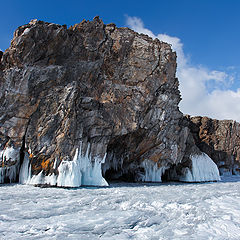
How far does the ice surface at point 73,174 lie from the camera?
1662cm

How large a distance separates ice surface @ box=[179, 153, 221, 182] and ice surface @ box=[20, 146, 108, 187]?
14090mm

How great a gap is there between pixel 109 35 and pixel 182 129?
49.6 feet

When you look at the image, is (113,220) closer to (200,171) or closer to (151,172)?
(151,172)

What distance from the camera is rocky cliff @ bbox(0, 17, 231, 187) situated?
714 inches

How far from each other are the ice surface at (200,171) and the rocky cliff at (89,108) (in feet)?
0.75

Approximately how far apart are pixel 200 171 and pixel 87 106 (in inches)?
739

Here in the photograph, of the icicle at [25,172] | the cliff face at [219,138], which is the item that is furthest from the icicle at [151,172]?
the cliff face at [219,138]

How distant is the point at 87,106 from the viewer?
805 inches

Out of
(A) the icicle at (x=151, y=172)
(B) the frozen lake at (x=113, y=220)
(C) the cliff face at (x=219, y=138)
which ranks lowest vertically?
(B) the frozen lake at (x=113, y=220)

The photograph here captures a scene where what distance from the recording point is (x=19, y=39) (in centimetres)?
1978

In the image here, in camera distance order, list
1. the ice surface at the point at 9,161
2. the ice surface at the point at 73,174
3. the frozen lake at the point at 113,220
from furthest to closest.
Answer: the ice surface at the point at 9,161, the ice surface at the point at 73,174, the frozen lake at the point at 113,220

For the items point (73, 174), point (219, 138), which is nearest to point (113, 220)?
point (73, 174)

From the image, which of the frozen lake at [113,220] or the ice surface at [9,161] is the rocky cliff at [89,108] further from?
the frozen lake at [113,220]

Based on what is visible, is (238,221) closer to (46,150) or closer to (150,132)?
(46,150)
